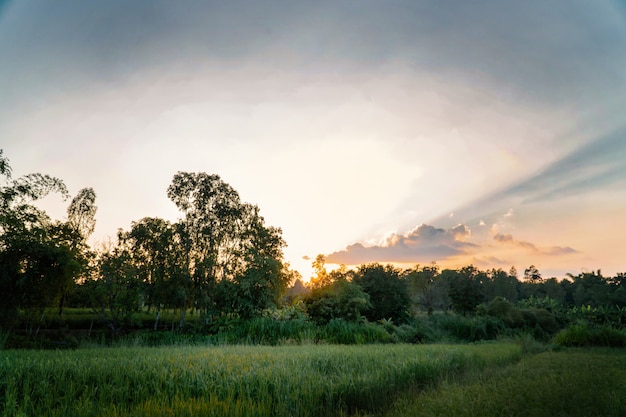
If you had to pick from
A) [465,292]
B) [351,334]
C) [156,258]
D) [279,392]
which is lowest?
[351,334]

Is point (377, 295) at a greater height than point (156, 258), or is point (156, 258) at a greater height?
point (156, 258)

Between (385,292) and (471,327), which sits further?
(385,292)

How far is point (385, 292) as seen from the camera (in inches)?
1058

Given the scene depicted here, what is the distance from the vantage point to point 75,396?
478cm

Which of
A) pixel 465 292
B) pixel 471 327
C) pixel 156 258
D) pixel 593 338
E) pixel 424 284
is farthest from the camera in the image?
pixel 424 284

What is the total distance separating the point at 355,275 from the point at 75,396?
994 inches

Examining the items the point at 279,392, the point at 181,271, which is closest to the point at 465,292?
the point at 181,271

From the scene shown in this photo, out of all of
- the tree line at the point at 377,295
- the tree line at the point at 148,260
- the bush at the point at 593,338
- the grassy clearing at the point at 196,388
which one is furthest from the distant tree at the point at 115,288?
the bush at the point at 593,338

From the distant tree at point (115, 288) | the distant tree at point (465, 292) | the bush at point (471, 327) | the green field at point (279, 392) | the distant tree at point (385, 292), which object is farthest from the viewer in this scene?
the distant tree at point (465, 292)

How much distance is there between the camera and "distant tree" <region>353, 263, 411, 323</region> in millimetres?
26406

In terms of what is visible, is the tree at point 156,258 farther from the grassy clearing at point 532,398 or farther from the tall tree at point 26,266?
the grassy clearing at point 532,398

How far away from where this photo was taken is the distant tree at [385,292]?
26.4 m

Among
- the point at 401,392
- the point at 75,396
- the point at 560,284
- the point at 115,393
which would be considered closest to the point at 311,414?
the point at 401,392

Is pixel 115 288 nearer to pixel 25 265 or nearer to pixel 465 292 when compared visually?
pixel 25 265
